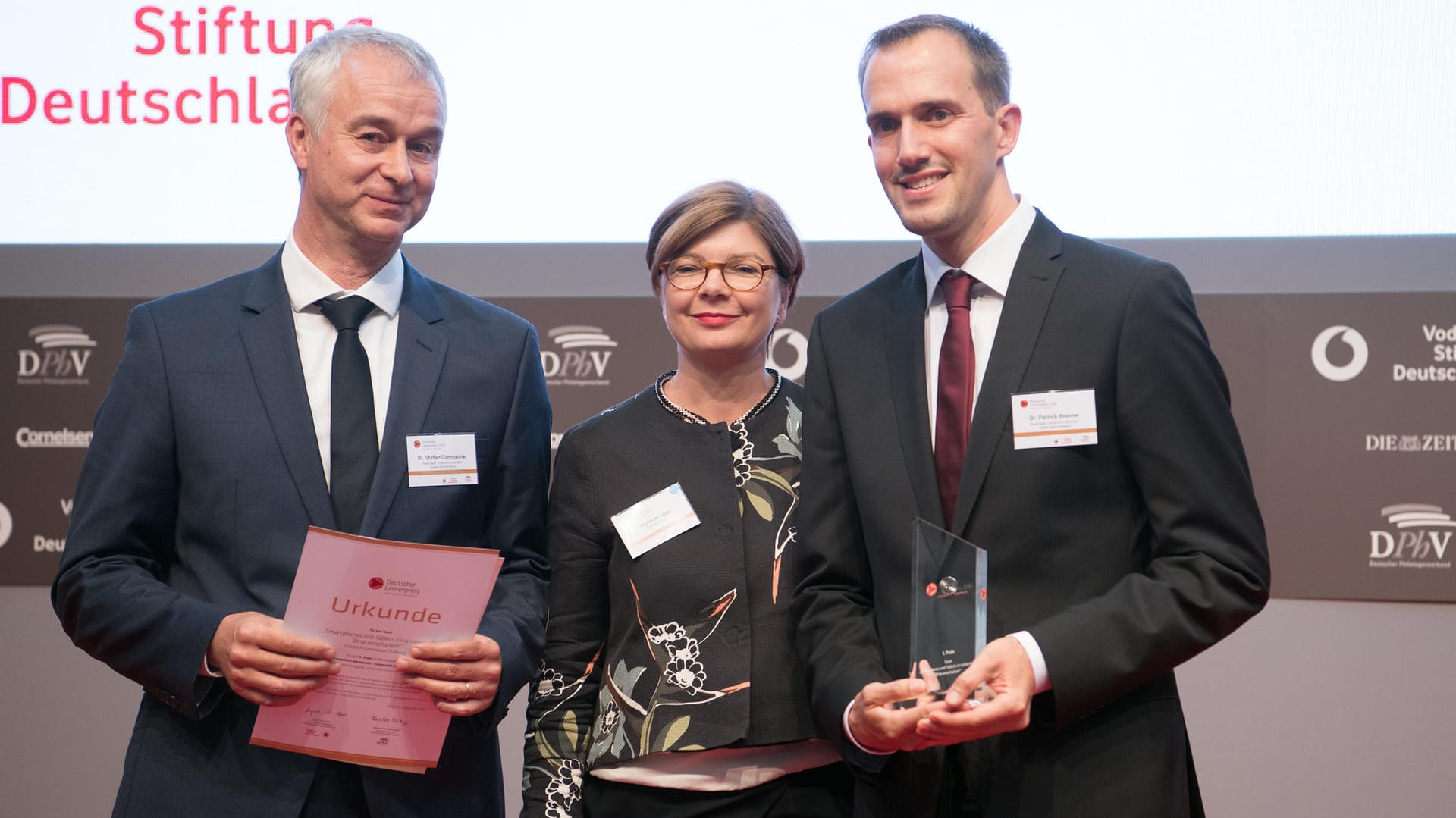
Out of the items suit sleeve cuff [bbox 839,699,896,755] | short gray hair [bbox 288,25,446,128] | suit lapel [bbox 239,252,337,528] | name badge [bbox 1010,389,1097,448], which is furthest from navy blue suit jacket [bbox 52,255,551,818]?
name badge [bbox 1010,389,1097,448]

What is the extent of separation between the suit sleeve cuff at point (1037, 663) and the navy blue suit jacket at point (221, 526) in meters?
0.88

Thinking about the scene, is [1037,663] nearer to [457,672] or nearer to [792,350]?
[457,672]

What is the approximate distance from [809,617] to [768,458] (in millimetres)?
380

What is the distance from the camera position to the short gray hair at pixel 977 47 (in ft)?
6.24

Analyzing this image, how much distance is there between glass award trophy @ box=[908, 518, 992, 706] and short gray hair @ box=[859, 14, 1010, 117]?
79 cm

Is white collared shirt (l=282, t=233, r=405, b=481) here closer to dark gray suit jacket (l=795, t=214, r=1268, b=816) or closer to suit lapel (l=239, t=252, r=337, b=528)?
suit lapel (l=239, t=252, r=337, b=528)

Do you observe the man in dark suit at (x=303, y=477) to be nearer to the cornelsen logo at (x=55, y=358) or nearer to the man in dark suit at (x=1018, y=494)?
the man in dark suit at (x=1018, y=494)

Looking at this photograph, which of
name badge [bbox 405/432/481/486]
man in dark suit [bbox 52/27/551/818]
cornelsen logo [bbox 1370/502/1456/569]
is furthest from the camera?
cornelsen logo [bbox 1370/502/1456/569]

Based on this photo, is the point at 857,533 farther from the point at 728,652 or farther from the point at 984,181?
the point at 984,181

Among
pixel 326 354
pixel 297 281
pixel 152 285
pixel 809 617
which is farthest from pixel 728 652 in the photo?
pixel 152 285

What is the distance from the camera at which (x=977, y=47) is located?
1.91 m

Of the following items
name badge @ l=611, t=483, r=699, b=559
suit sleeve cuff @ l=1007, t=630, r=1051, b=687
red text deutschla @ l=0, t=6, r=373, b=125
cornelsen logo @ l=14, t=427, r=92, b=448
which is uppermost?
red text deutschla @ l=0, t=6, r=373, b=125

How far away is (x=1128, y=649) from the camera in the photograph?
161cm

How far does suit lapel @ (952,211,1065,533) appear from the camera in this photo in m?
1.73
